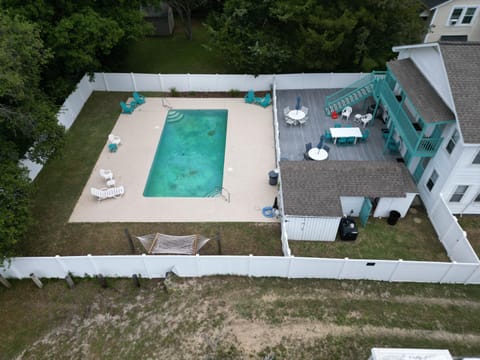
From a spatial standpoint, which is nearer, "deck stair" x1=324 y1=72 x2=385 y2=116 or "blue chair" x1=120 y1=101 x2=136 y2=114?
"deck stair" x1=324 y1=72 x2=385 y2=116

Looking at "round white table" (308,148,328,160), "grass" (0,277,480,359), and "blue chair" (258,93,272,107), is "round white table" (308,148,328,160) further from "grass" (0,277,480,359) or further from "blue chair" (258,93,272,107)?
"grass" (0,277,480,359)

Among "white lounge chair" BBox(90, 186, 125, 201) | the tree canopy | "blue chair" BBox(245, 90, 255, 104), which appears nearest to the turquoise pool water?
"white lounge chair" BBox(90, 186, 125, 201)

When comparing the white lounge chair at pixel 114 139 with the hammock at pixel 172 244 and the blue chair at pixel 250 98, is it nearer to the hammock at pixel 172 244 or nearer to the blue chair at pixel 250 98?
the hammock at pixel 172 244

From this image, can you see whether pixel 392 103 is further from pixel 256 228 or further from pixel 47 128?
pixel 47 128

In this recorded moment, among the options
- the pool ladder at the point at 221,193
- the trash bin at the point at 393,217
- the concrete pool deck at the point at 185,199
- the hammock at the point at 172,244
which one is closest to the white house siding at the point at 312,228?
the concrete pool deck at the point at 185,199

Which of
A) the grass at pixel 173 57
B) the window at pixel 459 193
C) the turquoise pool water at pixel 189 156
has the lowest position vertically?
the turquoise pool water at pixel 189 156

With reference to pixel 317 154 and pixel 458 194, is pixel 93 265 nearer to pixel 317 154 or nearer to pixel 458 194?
pixel 317 154

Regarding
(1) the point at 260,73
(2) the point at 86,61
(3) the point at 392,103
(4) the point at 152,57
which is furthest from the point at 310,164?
(4) the point at 152,57
